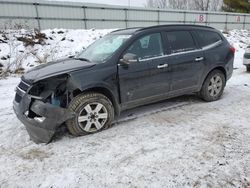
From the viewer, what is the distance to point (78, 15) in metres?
14.1

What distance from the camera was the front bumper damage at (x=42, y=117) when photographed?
130 inches

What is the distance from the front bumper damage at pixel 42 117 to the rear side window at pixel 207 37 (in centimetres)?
334

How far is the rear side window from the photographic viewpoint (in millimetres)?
4986

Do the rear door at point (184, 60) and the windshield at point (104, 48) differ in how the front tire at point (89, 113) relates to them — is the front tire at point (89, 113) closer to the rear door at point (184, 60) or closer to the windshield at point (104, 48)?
the windshield at point (104, 48)

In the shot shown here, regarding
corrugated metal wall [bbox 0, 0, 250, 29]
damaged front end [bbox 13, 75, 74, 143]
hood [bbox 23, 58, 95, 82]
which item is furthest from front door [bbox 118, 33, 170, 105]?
corrugated metal wall [bbox 0, 0, 250, 29]

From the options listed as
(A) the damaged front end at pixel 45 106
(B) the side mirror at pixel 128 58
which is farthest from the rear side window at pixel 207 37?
(A) the damaged front end at pixel 45 106

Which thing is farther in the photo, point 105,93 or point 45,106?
point 105,93

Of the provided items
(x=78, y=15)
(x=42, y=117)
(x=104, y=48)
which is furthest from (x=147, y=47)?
(x=78, y=15)

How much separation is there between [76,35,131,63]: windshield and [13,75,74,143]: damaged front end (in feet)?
2.78

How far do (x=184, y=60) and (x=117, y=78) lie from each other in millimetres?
1599

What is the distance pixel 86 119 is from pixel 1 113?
223 centimetres

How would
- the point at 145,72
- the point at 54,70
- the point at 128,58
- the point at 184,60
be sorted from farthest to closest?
the point at 184,60 → the point at 145,72 → the point at 128,58 → the point at 54,70

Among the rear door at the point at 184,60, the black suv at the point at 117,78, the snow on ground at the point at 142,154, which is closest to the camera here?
the snow on ground at the point at 142,154

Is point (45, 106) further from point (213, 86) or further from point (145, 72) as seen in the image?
point (213, 86)
